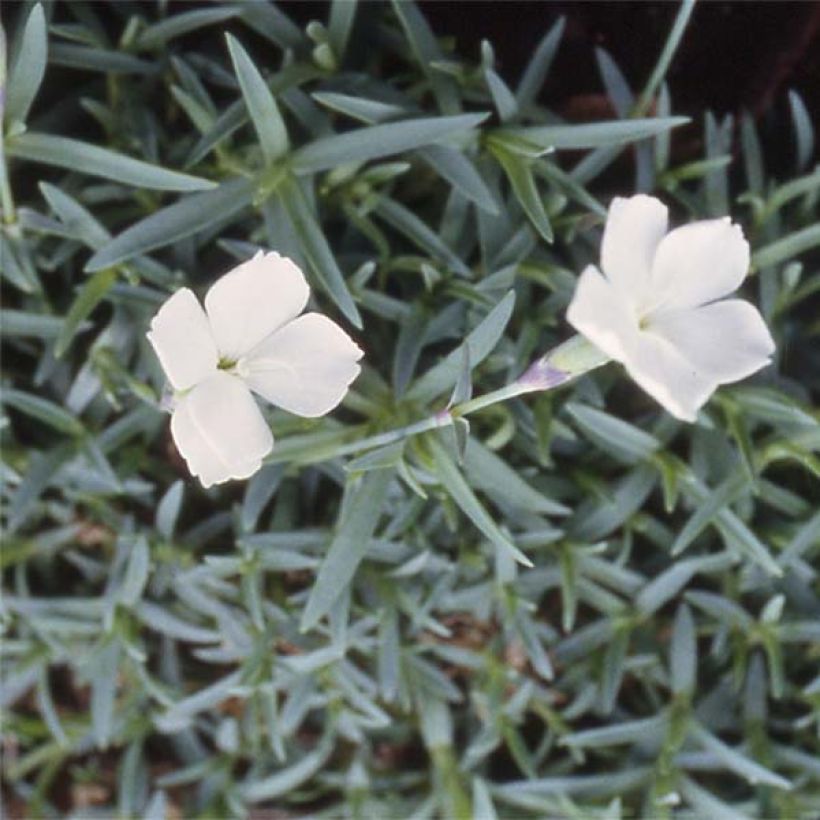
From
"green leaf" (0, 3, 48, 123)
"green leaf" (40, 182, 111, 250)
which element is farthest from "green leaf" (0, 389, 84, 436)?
"green leaf" (0, 3, 48, 123)

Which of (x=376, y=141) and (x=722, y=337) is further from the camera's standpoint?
(x=376, y=141)

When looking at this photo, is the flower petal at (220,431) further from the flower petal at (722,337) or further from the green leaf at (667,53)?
the green leaf at (667,53)

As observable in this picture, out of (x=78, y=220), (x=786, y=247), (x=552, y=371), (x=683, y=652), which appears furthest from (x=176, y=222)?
(x=683, y=652)

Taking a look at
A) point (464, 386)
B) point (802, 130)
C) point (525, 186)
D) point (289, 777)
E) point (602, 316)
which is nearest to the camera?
point (602, 316)

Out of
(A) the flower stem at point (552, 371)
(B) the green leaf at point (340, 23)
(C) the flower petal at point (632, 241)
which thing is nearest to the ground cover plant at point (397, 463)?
(B) the green leaf at point (340, 23)

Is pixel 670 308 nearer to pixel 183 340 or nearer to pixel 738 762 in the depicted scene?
pixel 183 340

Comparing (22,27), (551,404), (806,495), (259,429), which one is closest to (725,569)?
(806,495)

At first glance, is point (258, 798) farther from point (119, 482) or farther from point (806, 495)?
point (806, 495)
